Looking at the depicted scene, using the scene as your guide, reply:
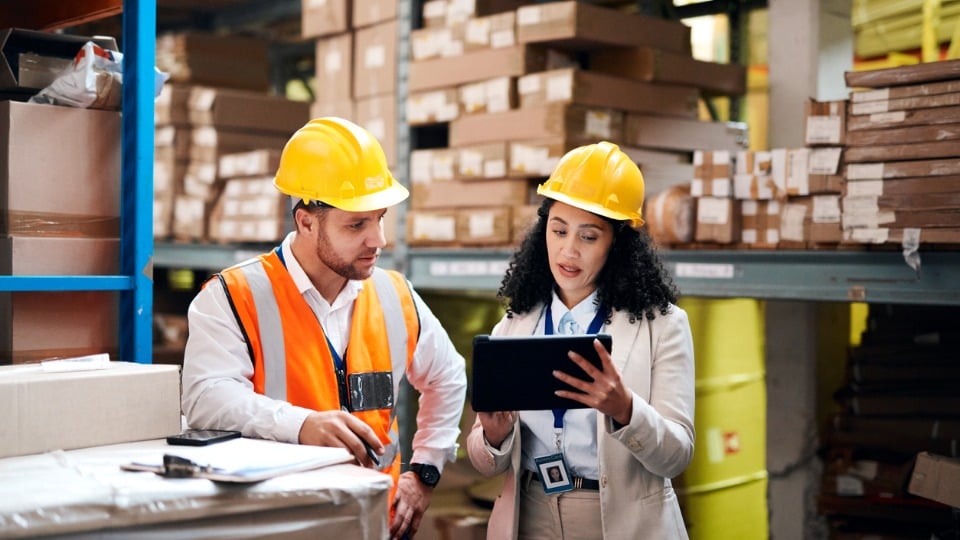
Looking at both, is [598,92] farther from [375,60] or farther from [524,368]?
[524,368]

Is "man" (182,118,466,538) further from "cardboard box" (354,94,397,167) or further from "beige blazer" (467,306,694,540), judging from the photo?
"cardboard box" (354,94,397,167)

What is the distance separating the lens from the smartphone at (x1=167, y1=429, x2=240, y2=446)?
2.11 m

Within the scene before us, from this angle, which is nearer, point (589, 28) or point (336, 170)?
point (336, 170)

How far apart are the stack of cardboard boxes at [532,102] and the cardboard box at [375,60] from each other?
8.8 inches

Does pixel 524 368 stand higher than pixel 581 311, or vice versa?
pixel 581 311

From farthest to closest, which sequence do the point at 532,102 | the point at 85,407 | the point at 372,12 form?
the point at 372,12
the point at 532,102
the point at 85,407

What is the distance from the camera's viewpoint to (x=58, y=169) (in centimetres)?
288

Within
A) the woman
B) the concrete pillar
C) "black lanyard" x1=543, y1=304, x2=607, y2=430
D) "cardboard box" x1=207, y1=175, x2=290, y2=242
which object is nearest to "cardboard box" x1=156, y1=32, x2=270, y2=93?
"cardboard box" x1=207, y1=175, x2=290, y2=242

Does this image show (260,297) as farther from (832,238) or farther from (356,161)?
(832,238)

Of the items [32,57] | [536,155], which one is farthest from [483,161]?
[32,57]

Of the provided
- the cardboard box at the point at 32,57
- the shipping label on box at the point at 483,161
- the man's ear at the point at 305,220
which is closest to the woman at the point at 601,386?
the man's ear at the point at 305,220

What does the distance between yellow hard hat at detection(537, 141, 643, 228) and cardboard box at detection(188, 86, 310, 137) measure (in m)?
4.35

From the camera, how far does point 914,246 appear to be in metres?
3.56

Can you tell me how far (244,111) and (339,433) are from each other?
4.85 metres
